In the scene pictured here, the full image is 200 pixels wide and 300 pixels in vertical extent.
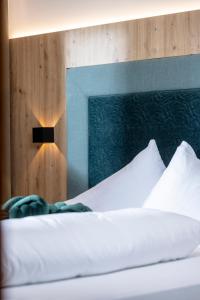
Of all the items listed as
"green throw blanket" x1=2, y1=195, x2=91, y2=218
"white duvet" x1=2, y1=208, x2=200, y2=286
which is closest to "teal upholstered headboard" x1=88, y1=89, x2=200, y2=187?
"green throw blanket" x1=2, y1=195, x2=91, y2=218

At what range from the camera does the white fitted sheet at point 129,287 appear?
3.87 ft

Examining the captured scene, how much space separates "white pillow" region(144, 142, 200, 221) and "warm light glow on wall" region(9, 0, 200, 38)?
0.94 meters

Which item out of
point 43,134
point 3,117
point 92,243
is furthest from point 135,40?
point 3,117

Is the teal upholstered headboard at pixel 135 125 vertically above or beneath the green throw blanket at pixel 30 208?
above

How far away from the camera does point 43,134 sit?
11.8 ft

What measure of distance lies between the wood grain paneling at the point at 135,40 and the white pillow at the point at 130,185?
576 mm

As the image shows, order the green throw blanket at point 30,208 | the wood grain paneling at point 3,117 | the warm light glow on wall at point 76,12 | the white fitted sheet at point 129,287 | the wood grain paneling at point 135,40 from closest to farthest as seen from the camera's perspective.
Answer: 1. the wood grain paneling at point 3,117
2. the white fitted sheet at point 129,287
3. the green throw blanket at point 30,208
4. the wood grain paneling at point 135,40
5. the warm light glow on wall at point 76,12

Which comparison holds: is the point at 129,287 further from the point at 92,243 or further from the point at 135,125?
the point at 135,125

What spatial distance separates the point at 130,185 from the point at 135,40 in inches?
37.3

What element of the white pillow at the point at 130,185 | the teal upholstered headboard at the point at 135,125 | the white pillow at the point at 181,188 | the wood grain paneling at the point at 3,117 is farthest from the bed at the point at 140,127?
the wood grain paneling at the point at 3,117

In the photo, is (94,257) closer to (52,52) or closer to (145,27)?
(145,27)

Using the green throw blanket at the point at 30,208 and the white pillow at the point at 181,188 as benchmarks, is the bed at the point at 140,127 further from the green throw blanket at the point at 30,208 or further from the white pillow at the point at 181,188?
the green throw blanket at the point at 30,208

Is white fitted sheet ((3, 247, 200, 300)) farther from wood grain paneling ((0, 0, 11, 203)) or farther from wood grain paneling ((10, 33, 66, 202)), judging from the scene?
wood grain paneling ((10, 33, 66, 202))

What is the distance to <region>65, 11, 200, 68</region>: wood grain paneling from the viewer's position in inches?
115
